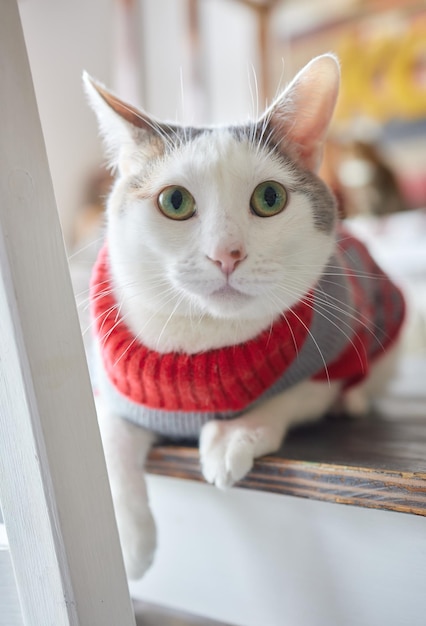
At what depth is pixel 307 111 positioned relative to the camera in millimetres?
706

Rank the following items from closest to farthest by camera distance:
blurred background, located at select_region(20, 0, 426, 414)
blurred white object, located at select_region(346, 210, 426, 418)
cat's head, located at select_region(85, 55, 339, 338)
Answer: cat's head, located at select_region(85, 55, 339, 338), blurred white object, located at select_region(346, 210, 426, 418), blurred background, located at select_region(20, 0, 426, 414)

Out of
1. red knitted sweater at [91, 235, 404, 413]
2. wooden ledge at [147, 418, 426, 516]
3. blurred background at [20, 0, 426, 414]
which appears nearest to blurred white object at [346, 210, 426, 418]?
blurred background at [20, 0, 426, 414]

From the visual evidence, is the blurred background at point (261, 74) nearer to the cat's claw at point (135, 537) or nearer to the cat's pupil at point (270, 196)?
the cat's pupil at point (270, 196)

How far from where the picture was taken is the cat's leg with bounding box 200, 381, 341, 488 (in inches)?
25.8

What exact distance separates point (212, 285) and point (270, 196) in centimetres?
13

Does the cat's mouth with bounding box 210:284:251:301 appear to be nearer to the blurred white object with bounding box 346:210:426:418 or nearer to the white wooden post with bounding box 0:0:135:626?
the white wooden post with bounding box 0:0:135:626

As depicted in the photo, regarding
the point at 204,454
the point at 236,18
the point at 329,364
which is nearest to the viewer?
the point at 204,454

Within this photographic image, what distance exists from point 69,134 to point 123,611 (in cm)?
259

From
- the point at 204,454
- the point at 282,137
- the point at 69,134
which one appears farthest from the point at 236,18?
the point at 204,454

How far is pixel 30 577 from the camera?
0.56m

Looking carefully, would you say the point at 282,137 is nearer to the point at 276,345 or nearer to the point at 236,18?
the point at 276,345

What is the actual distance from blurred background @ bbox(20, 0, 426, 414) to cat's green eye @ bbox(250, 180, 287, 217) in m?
1.77

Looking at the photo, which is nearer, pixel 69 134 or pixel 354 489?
pixel 354 489

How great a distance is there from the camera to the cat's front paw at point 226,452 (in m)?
0.65
